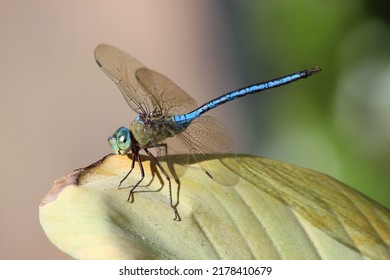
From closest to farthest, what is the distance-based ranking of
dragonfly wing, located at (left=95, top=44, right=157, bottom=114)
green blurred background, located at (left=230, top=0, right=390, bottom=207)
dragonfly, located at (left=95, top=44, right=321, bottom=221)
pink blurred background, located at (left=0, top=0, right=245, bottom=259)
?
dragonfly, located at (left=95, top=44, right=321, bottom=221) < dragonfly wing, located at (left=95, top=44, right=157, bottom=114) < green blurred background, located at (left=230, top=0, right=390, bottom=207) < pink blurred background, located at (left=0, top=0, right=245, bottom=259)

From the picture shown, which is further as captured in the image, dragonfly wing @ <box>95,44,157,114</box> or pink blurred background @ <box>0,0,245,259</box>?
pink blurred background @ <box>0,0,245,259</box>

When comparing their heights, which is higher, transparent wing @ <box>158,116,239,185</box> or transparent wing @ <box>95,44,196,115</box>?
transparent wing @ <box>95,44,196,115</box>

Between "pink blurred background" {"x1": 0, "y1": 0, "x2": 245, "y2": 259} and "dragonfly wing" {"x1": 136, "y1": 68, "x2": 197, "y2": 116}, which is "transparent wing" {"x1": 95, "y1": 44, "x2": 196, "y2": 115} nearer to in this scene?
"dragonfly wing" {"x1": 136, "y1": 68, "x2": 197, "y2": 116}

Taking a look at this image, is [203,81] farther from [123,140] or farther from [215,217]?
[215,217]

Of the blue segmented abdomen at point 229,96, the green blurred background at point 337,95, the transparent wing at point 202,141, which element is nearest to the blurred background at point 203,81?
the green blurred background at point 337,95

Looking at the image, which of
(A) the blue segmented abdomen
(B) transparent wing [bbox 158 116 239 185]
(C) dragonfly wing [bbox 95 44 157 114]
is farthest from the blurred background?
(C) dragonfly wing [bbox 95 44 157 114]

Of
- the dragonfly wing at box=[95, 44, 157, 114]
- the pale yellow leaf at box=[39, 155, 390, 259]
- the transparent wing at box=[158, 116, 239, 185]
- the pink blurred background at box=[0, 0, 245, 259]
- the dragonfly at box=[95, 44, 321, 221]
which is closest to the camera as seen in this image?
the pale yellow leaf at box=[39, 155, 390, 259]

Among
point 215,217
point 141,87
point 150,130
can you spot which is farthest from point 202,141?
point 215,217
